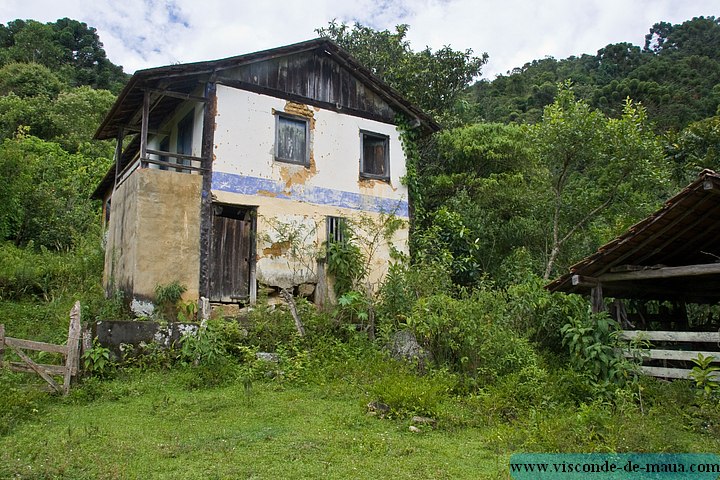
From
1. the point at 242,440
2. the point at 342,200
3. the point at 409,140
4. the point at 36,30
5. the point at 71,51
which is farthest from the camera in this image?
the point at 71,51

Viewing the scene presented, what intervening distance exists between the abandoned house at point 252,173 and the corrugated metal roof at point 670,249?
6.09 metres

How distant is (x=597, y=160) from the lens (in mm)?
16453

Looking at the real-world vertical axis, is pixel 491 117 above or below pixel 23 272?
above

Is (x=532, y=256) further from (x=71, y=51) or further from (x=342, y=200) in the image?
(x=71, y=51)

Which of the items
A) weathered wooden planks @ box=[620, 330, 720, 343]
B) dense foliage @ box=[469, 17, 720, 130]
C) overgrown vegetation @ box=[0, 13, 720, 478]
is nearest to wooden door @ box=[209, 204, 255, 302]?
overgrown vegetation @ box=[0, 13, 720, 478]

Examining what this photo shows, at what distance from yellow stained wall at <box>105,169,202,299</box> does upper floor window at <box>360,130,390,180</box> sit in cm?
481

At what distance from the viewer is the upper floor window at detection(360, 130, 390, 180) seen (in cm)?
1606

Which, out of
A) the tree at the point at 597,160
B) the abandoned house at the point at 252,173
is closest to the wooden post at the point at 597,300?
the abandoned house at the point at 252,173

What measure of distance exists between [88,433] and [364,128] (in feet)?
35.3

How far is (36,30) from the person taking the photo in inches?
1597

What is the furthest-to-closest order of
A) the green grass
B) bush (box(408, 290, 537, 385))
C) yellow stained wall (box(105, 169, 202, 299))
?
yellow stained wall (box(105, 169, 202, 299)) → bush (box(408, 290, 537, 385)) → the green grass

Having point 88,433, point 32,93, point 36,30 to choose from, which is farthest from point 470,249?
point 36,30

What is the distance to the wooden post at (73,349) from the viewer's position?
921 cm

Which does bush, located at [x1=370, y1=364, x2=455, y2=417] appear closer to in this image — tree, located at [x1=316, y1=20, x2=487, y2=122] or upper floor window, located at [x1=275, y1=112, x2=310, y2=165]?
upper floor window, located at [x1=275, y1=112, x2=310, y2=165]
